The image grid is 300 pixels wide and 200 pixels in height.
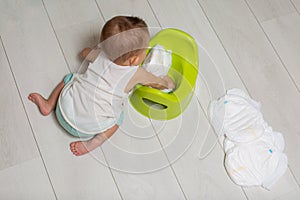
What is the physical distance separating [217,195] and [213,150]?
13 cm

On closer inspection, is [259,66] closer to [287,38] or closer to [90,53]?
[287,38]

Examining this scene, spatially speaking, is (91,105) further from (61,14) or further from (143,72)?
(61,14)

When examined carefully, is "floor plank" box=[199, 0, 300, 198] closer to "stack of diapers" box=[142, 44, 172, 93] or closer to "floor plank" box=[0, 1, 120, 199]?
"stack of diapers" box=[142, 44, 172, 93]

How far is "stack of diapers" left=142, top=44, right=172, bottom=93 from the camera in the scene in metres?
1.24

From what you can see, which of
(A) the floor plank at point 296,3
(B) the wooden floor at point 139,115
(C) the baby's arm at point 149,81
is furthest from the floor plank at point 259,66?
(C) the baby's arm at point 149,81

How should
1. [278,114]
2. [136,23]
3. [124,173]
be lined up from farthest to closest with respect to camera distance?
1. [278,114]
2. [124,173]
3. [136,23]

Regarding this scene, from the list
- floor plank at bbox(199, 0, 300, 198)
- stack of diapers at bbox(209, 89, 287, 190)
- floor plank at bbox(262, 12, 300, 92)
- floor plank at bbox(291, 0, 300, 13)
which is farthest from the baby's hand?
floor plank at bbox(291, 0, 300, 13)

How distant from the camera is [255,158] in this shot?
1.21 meters

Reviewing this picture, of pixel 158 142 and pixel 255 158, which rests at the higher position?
pixel 158 142

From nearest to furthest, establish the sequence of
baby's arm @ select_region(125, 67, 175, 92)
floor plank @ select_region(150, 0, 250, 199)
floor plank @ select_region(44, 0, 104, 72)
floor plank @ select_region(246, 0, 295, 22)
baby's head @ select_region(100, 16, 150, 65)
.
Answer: baby's head @ select_region(100, 16, 150, 65)
baby's arm @ select_region(125, 67, 175, 92)
floor plank @ select_region(150, 0, 250, 199)
floor plank @ select_region(44, 0, 104, 72)
floor plank @ select_region(246, 0, 295, 22)

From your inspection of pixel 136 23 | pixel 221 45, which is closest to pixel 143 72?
pixel 136 23

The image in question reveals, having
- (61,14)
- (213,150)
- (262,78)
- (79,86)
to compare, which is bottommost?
(213,150)

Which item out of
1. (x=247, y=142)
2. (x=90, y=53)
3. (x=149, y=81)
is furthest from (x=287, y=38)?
(x=90, y=53)

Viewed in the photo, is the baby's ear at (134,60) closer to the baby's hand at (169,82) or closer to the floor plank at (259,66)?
the baby's hand at (169,82)
